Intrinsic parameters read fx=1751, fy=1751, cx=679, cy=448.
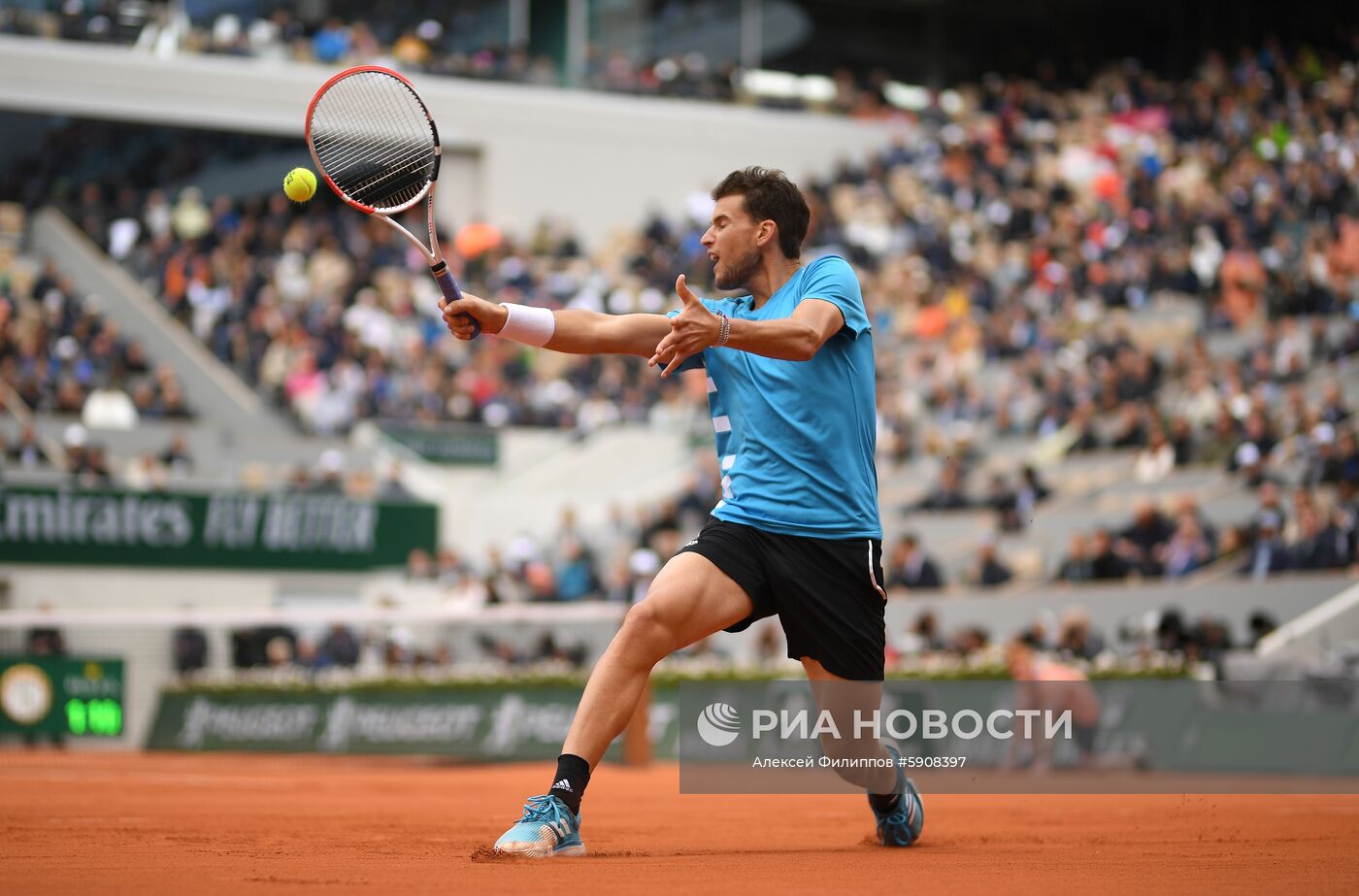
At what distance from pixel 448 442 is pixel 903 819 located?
2184cm

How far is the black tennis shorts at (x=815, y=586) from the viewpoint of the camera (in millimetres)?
6281

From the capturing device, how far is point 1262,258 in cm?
2564

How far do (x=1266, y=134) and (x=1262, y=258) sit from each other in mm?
5988

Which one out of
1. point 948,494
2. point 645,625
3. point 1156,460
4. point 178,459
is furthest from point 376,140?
point 178,459

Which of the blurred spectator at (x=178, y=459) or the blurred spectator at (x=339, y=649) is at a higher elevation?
the blurred spectator at (x=178, y=459)

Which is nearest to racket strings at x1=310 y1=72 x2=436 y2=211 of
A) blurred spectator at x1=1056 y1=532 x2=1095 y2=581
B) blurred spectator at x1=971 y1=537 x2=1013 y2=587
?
blurred spectator at x1=1056 y1=532 x2=1095 y2=581

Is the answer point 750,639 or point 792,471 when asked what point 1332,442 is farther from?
point 792,471

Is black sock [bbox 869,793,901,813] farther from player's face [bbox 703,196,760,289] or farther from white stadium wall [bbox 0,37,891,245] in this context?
white stadium wall [bbox 0,37,891,245]

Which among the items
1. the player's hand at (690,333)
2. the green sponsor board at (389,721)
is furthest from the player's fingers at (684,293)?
the green sponsor board at (389,721)

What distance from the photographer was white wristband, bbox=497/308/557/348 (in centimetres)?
628

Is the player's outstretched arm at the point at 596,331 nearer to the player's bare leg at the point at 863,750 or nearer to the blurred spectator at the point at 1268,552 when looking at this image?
the player's bare leg at the point at 863,750

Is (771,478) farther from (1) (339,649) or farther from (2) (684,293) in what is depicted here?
(1) (339,649)

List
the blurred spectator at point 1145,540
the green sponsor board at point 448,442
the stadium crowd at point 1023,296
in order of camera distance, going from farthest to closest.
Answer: the green sponsor board at point 448,442
the stadium crowd at point 1023,296
the blurred spectator at point 1145,540

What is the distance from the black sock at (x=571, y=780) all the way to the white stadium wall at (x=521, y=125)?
30.9 meters
